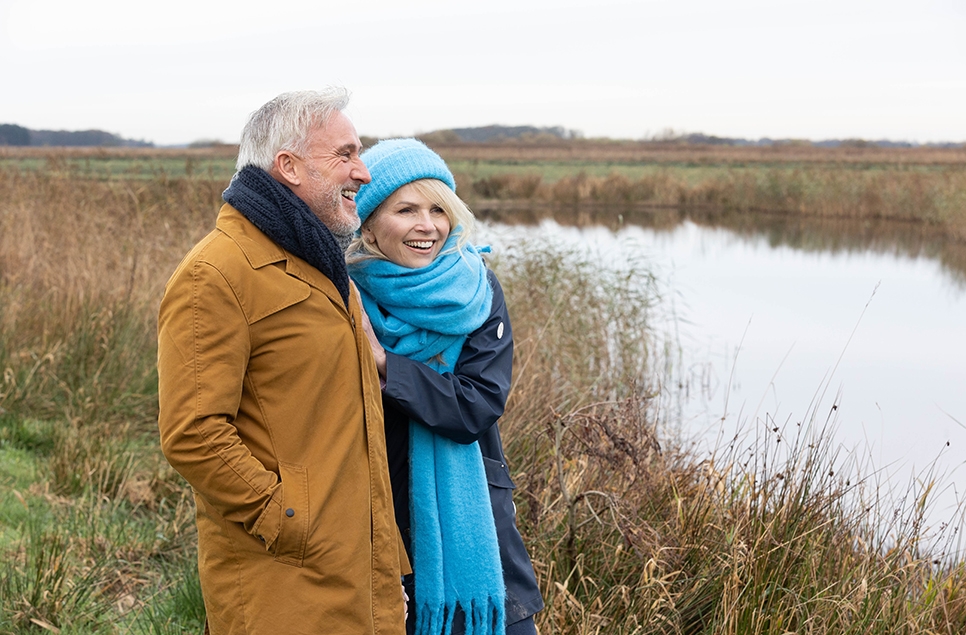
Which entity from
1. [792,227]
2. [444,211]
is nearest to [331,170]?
[444,211]

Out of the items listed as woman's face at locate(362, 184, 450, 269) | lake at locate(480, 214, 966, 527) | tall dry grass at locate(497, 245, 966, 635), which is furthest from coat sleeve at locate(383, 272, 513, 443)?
lake at locate(480, 214, 966, 527)

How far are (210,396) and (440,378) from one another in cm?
68

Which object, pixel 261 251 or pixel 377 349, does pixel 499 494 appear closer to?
pixel 377 349

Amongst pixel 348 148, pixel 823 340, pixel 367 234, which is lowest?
pixel 823 340

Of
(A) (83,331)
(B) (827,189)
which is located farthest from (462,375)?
(B) (827,189)

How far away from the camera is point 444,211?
2484 millimetres

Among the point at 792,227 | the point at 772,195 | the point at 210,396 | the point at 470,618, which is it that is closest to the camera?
the point at 210,396

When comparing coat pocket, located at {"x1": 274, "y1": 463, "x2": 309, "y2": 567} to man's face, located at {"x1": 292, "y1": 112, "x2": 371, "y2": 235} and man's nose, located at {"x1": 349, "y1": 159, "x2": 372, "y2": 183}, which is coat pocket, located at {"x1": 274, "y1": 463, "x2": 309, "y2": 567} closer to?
man's face, located at {"x1": 292, "y1": 112, "x2": 371, "y2": 235}

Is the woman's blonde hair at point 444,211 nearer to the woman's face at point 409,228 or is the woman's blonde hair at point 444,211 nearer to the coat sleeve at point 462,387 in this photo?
the woman's face at point 409,228

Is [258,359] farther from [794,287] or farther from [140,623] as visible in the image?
[794,287]

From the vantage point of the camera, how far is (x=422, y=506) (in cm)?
239

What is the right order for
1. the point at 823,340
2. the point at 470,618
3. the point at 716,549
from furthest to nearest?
1. the point at 823,340
2. the point at 716,549
3. the point at 470,618

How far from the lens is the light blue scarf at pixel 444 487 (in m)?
2.39

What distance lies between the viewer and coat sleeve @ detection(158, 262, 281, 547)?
180 centimetres
